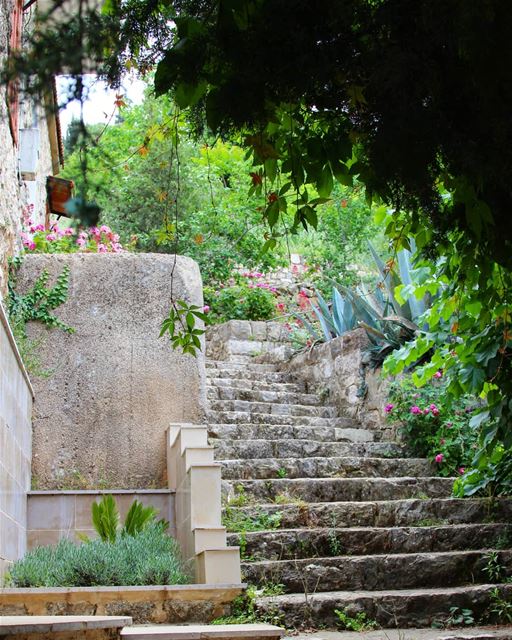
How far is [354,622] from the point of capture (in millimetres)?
4613

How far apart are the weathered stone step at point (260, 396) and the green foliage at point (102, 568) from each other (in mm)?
2851

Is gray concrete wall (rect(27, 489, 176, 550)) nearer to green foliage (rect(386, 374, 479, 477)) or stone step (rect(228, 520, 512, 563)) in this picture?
stone step (rect(228, 520, 512, 563))

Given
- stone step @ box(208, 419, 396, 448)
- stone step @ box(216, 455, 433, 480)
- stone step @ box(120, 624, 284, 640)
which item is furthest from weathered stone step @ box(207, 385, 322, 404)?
stone step @ box(120, 624, 284, 640)

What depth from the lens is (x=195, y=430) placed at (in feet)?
19.0

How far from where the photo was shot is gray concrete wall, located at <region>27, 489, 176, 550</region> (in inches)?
229

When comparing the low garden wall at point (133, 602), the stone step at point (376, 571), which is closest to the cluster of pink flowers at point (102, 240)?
the stone step at point (376, 571)

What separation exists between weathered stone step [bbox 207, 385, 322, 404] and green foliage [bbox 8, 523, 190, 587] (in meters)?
2.85

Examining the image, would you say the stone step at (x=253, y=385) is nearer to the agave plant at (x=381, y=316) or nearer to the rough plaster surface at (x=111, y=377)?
the agave plant at (x=381, y=316)

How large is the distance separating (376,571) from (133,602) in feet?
4.96

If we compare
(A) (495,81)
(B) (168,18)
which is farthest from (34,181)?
(A) (495,81)

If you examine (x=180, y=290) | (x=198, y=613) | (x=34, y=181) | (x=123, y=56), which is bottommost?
(x=198, y=613)

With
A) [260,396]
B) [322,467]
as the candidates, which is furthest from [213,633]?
[260,396]

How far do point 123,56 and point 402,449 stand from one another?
5.63m

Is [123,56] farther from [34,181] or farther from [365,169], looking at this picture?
[34,181]
